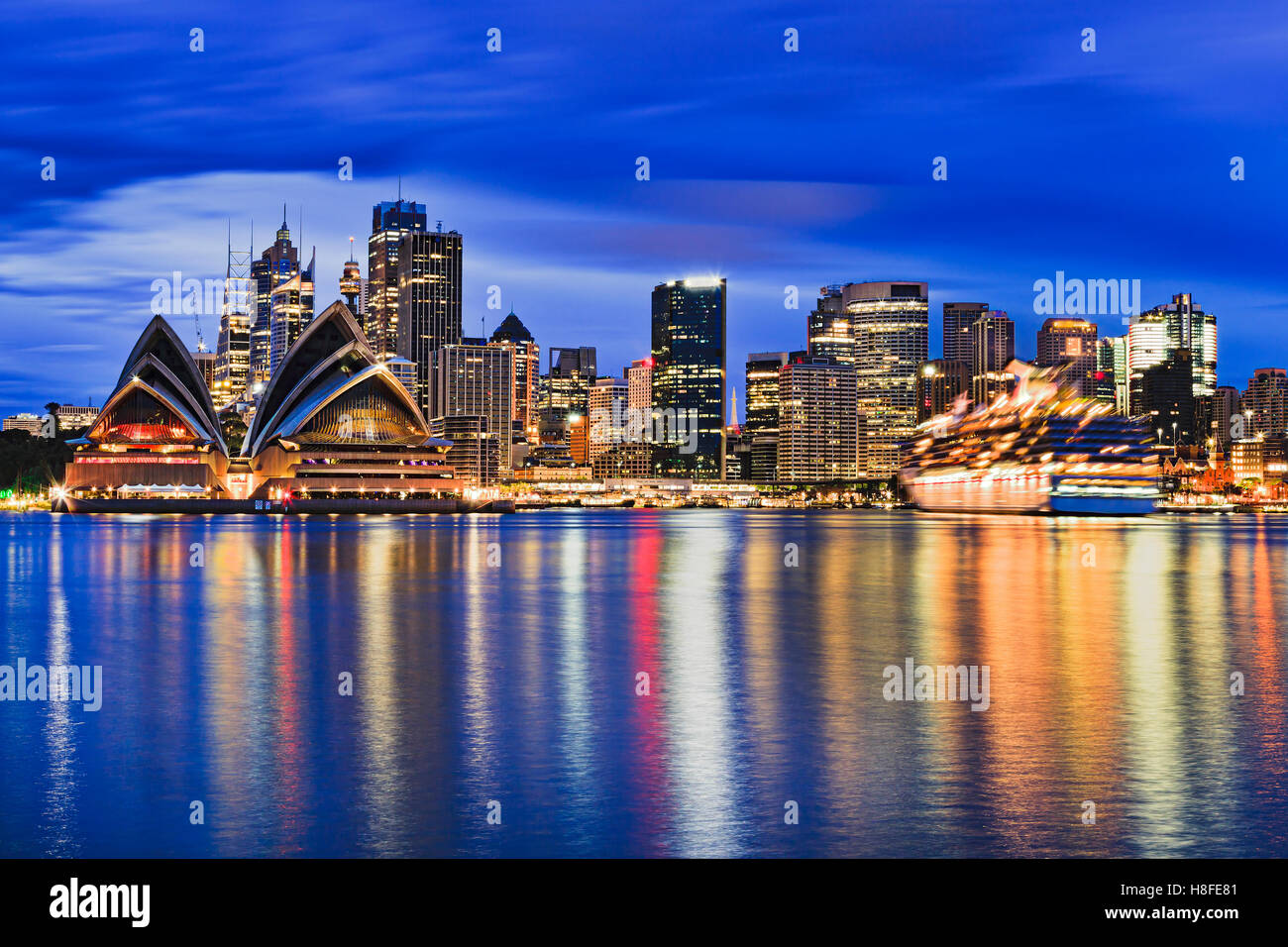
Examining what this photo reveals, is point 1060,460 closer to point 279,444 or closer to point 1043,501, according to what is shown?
point 1043,501

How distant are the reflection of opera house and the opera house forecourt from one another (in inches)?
5.6

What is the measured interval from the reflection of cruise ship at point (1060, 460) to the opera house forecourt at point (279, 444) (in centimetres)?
7481

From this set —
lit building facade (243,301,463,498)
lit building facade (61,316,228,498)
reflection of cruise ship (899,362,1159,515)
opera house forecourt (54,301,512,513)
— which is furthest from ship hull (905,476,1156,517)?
lit building facade (61,316,228,498)

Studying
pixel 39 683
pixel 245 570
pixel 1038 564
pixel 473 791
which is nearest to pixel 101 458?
pixel 245 570

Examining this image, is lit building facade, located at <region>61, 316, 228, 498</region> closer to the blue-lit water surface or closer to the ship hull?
the ship hull

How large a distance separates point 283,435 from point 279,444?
1.41 m

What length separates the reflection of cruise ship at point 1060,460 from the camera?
145 metres

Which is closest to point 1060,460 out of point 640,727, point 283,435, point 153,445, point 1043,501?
point 1043,501

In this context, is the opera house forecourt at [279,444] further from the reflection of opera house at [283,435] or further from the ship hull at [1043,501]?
the ship hull at [1043,501]

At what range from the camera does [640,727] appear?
1738 cm

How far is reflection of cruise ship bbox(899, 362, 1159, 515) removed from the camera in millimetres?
145250

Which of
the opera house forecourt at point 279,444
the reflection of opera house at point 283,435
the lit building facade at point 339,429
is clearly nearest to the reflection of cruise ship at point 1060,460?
the opera house forecourt at point 279,444

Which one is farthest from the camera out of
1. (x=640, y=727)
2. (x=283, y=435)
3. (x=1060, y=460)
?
(x=283, y=435)
